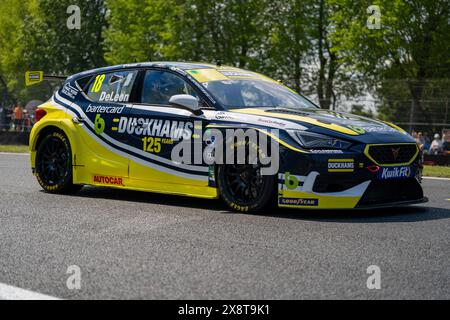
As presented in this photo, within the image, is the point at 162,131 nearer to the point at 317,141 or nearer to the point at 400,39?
the point at 317,141

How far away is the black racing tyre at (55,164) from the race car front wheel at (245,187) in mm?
2419

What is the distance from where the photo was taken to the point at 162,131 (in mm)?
8242

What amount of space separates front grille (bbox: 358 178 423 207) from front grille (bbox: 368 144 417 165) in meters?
0.20

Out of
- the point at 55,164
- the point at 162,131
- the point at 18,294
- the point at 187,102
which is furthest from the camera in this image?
the point at 55,164

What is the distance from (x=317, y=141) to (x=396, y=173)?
34.3 inches

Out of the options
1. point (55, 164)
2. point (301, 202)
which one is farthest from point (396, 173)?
point (55, 164)

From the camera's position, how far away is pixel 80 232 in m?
6.45

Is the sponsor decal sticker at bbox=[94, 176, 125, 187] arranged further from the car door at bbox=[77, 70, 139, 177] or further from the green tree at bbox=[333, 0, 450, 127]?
the green tree at bbox=[333, 0, 450, 127]

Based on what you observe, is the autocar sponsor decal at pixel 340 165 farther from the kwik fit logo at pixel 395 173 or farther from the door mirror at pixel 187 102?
the door mirror at pixel 187 102

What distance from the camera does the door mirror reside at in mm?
7918

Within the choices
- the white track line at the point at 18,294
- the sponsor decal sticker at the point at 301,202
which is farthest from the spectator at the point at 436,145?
the white track line at the point at 18,294

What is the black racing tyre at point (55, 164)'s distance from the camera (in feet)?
30.5
